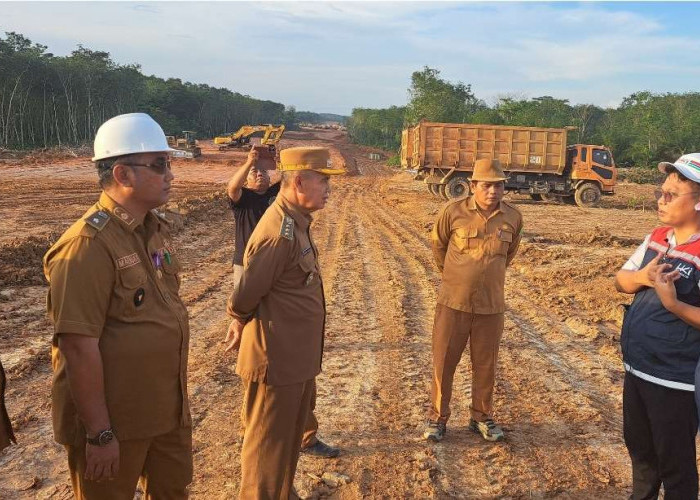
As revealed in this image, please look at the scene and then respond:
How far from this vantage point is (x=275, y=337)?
8.16 feet

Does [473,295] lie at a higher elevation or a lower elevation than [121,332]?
lower

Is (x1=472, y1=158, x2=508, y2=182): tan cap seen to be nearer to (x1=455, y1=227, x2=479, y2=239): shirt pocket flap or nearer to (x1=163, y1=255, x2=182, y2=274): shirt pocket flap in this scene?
(x1=455, y1=227, x2=479, y2=239): shirt pocket flap

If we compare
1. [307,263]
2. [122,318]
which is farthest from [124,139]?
[307,263]

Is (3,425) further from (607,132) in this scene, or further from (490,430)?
(607,132)

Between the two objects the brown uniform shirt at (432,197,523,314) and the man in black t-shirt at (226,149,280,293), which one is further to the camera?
the man in black t-shirt at (226,149,280,293)

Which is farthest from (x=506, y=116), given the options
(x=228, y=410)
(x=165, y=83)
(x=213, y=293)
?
(x=165, y=83)

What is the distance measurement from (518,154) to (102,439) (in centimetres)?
1874

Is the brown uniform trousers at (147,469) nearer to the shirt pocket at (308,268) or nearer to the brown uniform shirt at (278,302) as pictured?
the brown uniform shirt at (278,302)

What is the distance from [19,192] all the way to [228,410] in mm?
16490

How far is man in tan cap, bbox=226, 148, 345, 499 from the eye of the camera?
2.45 meters

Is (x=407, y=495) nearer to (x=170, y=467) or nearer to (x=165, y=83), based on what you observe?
A: (x=170, y=467)

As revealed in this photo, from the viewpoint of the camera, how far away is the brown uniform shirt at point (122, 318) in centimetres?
176

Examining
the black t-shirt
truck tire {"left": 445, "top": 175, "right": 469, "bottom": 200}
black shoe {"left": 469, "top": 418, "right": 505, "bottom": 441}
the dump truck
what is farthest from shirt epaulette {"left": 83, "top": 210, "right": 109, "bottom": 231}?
truck tire {"left": 445, "top": 175, "right": 469, "bottom": 200}

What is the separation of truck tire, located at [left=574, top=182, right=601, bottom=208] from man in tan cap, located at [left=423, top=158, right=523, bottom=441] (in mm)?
16641
